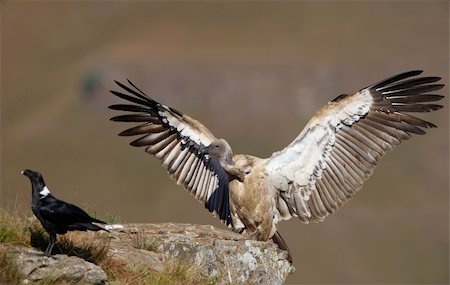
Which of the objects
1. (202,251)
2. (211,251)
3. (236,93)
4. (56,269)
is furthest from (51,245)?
(236,93)

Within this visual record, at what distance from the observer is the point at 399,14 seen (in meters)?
143

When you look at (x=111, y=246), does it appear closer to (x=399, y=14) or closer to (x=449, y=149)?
(x=449, y=149)

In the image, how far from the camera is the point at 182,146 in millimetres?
15547

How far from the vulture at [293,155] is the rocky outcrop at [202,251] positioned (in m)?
1.05

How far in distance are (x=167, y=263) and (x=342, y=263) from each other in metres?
84.6

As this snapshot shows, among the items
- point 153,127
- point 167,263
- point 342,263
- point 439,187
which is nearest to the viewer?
point 167,263

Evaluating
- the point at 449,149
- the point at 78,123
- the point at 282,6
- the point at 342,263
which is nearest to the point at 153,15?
the point at 282,6

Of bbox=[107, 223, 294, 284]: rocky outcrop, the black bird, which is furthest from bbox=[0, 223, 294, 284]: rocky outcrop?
the black bird

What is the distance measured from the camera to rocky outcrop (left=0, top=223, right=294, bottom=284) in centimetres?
1174

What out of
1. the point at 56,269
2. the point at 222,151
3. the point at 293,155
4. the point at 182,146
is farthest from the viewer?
the point at 182,146

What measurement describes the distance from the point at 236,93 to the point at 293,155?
340 feet

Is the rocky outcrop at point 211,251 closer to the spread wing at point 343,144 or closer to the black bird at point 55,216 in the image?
the black bird at point 55,216

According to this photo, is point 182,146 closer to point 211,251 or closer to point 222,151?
point 222,151

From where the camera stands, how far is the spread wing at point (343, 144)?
47.8 feet
